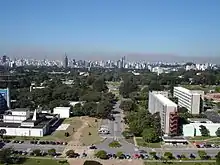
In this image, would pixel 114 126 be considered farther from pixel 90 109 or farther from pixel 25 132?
pixel 25 132

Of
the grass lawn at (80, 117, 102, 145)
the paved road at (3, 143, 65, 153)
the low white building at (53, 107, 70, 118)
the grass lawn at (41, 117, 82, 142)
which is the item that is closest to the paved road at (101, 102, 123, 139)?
the grass lawn at (80, 117, 102, 145)

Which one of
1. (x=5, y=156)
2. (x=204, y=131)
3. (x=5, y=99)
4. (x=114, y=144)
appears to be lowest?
(x=114, y=144)

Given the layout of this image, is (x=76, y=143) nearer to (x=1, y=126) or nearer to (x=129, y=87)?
(x=1, y=126)

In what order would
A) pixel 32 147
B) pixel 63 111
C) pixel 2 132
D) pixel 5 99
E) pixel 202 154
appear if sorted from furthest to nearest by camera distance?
pixel 5 99 → pixel 63 111 → pixel 2 132 → pixel 32 147 → pixel 202 154

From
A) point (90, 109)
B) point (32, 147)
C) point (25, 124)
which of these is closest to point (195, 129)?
point (90, 109)

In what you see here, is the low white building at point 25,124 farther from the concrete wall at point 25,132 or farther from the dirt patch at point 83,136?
the dirt patch at point 83,136

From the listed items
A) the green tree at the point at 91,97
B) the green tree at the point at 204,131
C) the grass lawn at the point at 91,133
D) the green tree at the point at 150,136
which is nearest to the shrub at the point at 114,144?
the grass lawn at the point at 91,133

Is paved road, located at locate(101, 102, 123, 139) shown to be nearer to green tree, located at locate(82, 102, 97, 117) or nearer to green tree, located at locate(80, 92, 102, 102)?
green tree, located at locate(82, 102, 97, 117)

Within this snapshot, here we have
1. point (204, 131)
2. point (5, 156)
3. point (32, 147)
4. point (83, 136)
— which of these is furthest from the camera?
point (204, 131)

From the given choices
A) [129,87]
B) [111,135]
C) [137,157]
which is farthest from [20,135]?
[129,87]
